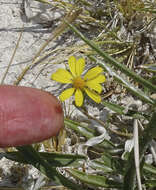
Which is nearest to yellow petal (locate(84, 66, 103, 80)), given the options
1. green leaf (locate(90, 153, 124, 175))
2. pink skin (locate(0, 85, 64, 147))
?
green leaf (locate(90, 153, 124, 175))

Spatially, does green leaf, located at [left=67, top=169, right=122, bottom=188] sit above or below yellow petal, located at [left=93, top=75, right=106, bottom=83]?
below

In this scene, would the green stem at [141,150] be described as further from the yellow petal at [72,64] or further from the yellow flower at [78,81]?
the yellow petal at [72,64]

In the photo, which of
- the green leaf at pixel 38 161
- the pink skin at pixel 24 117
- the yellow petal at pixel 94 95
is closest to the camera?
the pink skin at pixel 24 117

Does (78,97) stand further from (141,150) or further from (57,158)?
(141,150)

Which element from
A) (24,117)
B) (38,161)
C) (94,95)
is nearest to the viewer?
(24,117)

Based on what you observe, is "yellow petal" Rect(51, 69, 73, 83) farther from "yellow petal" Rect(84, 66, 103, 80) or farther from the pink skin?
the pink skin

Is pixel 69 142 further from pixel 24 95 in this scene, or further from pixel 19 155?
pixel 24 95

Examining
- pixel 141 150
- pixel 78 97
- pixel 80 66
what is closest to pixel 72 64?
pixel 80 66

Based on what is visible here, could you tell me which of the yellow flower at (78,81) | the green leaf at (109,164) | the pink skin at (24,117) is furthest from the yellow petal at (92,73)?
the pink skin at (24,117)
